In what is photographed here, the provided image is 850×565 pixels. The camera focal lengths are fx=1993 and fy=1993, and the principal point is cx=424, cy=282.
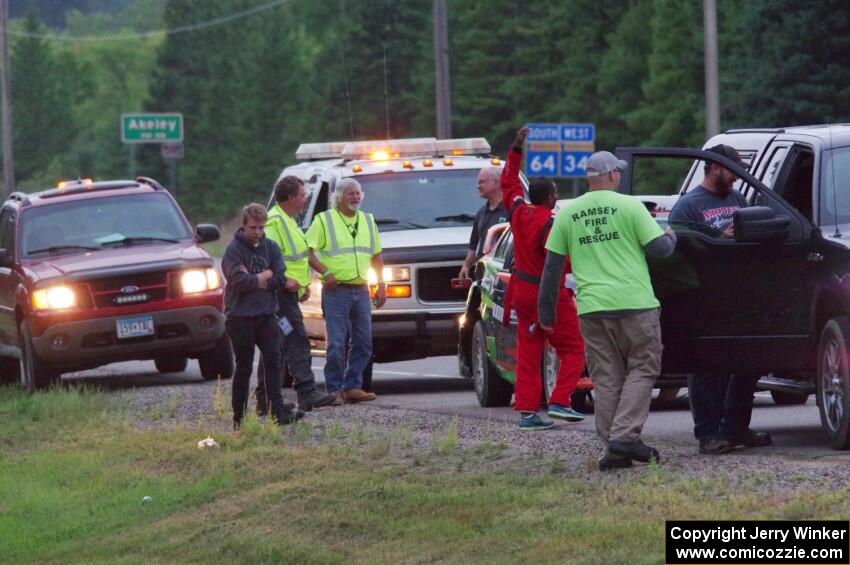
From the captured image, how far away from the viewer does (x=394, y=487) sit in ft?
35.1

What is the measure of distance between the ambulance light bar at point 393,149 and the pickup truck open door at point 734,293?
8112 mm

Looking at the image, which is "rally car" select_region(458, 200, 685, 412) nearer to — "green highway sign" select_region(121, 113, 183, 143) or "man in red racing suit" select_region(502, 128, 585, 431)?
"man in red racing suit" select_region(502, 128, 585, 431)

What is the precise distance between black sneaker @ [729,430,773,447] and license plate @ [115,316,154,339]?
8.41 metres

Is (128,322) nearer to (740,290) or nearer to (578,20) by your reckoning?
(740,290)

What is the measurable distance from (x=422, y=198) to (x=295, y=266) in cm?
345

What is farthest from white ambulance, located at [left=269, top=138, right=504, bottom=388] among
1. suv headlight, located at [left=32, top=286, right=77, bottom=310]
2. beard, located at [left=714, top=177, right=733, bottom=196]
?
beard, located at [left=714, top=177, right=733, bottom=196]

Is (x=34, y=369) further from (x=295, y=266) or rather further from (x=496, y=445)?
(x=496, y=445)

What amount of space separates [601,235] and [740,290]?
1.19 meters

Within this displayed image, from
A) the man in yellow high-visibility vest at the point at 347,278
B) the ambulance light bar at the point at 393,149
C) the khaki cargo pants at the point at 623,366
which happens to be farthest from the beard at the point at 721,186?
the ambulance light bar at the point at 393,149

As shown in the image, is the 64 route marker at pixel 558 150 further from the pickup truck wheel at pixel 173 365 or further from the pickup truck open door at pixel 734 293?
the pickup truck open door at pixel 734 293

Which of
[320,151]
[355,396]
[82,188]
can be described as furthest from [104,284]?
[355,396]

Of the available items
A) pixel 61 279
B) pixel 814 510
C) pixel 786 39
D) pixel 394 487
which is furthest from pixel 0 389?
pixel 786 39

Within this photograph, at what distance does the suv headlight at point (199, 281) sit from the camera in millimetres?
19312

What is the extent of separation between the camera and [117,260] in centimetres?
1928
